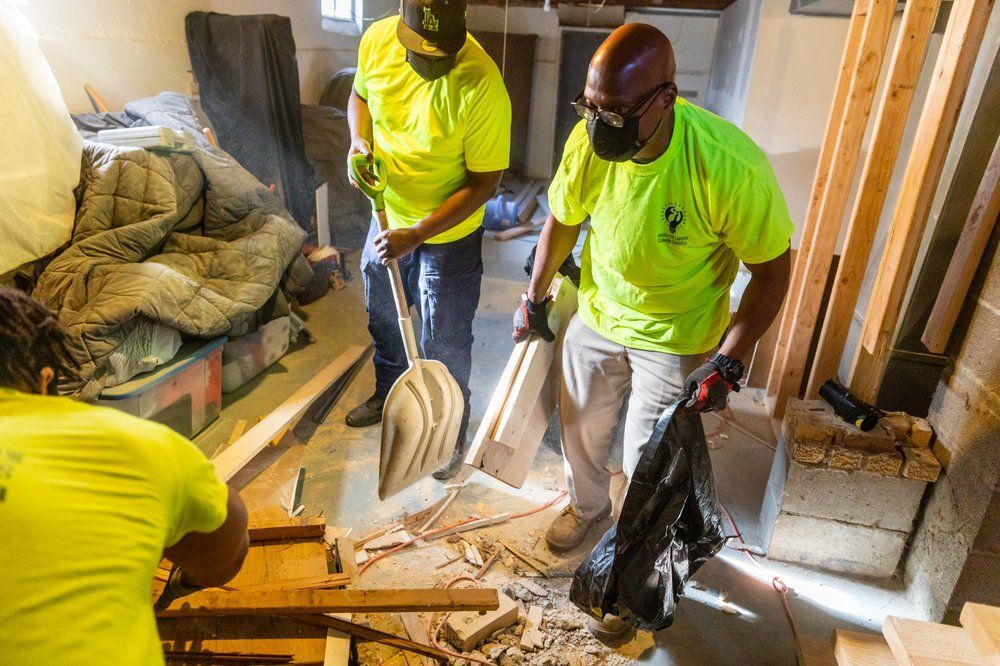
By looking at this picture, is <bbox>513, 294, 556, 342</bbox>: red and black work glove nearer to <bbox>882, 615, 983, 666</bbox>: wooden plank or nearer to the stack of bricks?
the stack of bricks

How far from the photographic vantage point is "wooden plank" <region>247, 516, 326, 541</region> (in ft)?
6.07

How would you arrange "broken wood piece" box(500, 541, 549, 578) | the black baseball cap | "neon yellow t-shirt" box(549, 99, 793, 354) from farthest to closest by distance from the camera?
"broken wood piece" box(500, 541, 549, 578) → the black baseball cap → "neon yellow t-shirt" box(549, 99, 793, 354)

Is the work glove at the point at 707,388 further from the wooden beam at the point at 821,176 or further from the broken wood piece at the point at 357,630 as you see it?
the wooden beam at the point at 821,176

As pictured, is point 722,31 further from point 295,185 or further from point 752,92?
point 295,185

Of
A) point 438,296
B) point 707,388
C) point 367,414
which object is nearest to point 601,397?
point 707,388

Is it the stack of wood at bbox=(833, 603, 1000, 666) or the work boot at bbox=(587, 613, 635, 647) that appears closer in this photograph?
the stack of wood at bbox=(833, 603, 1000, 666)

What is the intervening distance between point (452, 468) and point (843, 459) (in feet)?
4.88

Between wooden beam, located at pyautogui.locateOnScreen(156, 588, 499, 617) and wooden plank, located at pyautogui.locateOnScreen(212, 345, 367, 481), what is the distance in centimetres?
98

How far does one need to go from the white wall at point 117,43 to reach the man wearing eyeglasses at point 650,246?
302cm

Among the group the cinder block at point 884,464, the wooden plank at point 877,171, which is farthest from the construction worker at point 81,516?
the wooden plank at point 877,171

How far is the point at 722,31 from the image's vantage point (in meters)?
7.35

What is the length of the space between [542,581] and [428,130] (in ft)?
5.34

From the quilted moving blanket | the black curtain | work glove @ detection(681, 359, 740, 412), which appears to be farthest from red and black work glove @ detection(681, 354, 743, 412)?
the black curtain

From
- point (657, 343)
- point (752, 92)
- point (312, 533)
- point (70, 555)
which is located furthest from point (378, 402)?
point (752, 92)
